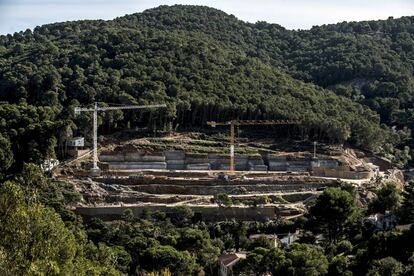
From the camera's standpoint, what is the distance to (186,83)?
79.7m

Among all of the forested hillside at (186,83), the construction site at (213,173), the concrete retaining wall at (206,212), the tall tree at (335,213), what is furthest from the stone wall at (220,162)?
the tall tree at (335,213)

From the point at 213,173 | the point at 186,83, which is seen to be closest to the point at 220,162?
the point at 213,173

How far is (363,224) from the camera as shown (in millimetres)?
51375

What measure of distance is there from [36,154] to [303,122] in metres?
25.7

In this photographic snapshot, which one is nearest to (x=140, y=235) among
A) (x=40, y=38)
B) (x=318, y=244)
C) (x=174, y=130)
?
(x=318, y=244)

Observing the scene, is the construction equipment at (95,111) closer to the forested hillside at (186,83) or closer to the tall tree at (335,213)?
the forested hillside at (186,83)

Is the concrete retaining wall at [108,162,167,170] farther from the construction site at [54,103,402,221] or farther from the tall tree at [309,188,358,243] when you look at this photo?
the tall tree at [309,188,358,243]

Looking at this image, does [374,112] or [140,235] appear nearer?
[140,235]

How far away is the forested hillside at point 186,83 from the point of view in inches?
2795

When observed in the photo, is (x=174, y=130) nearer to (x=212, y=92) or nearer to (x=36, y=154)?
(x=212, y=92)

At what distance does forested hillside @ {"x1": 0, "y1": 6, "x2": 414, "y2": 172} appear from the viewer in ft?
233

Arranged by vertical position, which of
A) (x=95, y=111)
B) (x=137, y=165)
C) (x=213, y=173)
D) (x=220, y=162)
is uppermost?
(x=95, y=111)

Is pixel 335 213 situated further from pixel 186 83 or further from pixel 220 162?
pixel 186 83

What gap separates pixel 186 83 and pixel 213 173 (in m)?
15.8
